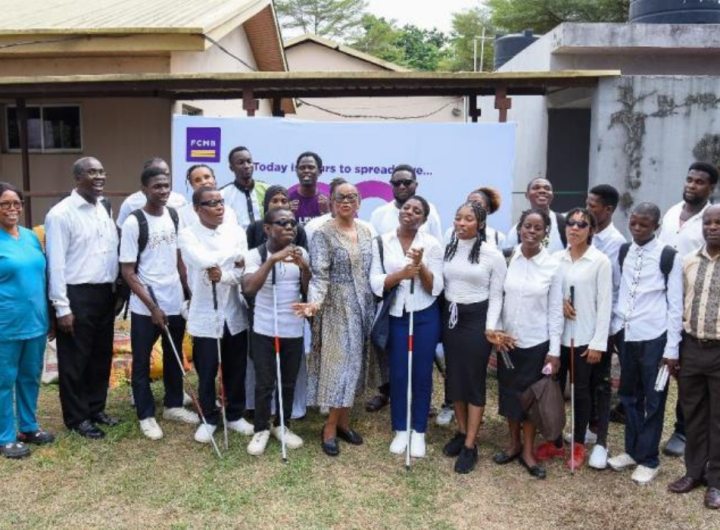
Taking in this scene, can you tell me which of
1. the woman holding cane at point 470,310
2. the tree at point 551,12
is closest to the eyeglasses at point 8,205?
the woman holding cane at point 470,310

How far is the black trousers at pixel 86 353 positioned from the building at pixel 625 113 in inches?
223

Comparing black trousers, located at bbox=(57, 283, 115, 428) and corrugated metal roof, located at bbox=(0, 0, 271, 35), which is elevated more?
corrugated metal roof, located at bbox=(0, 0, 271, 35)

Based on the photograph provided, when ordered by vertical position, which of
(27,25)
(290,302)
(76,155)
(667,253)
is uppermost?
(27,25)

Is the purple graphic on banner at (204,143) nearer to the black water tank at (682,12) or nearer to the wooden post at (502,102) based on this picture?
the wooden post at (502,102)

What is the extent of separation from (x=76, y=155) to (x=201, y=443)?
793cm

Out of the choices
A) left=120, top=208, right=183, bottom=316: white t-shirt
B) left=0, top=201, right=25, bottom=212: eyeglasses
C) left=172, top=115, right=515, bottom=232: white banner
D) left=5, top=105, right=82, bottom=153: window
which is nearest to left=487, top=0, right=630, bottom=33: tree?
left=5, top=105, right=82, bottom=153: window

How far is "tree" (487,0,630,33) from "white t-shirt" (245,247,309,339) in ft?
86.8

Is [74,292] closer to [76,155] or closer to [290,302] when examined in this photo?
[290,302]

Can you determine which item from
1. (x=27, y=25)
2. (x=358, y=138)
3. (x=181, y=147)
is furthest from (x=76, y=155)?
(x=358, y=138)

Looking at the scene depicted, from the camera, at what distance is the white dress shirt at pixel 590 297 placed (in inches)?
169

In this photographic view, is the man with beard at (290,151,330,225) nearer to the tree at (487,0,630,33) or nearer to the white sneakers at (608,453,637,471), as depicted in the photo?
the white sneakers at (608,453,637,471)

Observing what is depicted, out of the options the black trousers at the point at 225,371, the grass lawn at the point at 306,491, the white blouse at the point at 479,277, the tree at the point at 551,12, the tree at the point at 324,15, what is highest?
the tree at the point at 324,15

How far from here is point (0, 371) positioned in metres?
4.44

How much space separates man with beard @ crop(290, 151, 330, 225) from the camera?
537 centimetres
